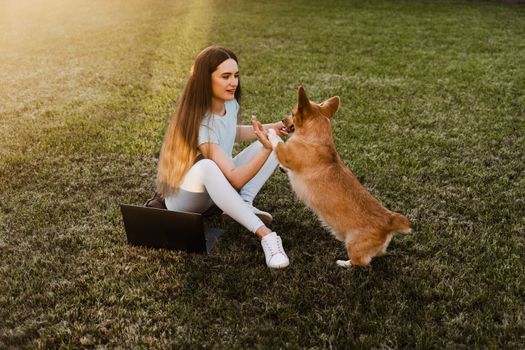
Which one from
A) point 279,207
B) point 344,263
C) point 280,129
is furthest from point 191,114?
point 344,263

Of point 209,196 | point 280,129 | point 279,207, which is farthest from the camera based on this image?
point 279,207

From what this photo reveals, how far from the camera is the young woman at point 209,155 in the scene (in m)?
2.98

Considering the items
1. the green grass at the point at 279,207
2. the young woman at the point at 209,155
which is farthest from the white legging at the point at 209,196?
the green grass at the point at 279,207

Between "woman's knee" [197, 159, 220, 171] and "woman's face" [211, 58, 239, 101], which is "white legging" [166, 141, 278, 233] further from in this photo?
"woman's face" [211, 58, 239, 101]

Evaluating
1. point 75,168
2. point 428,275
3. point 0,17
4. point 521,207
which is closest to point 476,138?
point 521,207

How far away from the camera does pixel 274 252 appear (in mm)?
2939

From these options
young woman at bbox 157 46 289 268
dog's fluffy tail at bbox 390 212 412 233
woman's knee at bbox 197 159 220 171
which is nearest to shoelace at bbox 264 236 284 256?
young woman at bbox 157 46 289 268

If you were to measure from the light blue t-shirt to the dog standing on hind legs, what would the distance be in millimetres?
311

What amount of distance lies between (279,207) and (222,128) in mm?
880

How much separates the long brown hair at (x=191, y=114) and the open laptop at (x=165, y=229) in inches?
10.4

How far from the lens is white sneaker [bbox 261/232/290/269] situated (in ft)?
9.56

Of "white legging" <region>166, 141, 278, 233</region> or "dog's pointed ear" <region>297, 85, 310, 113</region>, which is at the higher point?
"dog's pointed ear" <region>297, 85, 310, 113</region>

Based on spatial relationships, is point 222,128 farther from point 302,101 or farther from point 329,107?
point 329,107

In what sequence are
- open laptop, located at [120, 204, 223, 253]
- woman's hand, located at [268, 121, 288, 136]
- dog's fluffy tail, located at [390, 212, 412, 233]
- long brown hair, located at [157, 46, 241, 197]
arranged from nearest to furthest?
dog's fluffy tail, located at [390, 212, 412, 233] → open laptop, located at [120, 204, 223, 253] → long brown hair, located at [157, 46, 241, 197] → woman's hand, located at [268, 121, 288, 136]
